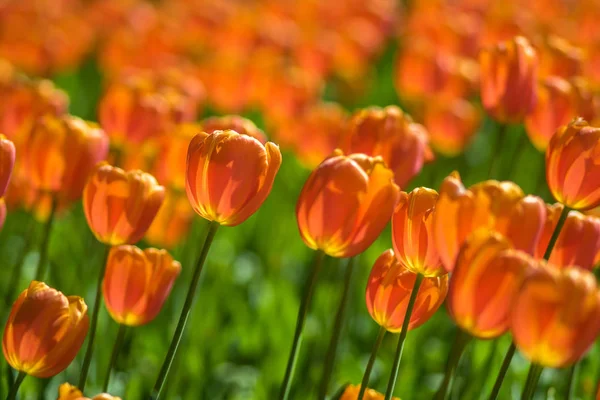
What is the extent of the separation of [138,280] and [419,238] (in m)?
0.43

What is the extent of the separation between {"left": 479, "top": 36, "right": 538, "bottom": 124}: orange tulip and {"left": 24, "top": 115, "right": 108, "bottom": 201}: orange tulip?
0.78 metres

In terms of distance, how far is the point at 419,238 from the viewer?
1083 mm

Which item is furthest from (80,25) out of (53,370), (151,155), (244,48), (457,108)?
(53,370)

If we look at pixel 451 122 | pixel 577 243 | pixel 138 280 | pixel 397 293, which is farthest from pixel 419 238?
pixel 451 122

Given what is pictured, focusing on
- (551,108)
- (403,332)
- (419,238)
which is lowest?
(403,332)

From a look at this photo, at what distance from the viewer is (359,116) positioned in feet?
4.74

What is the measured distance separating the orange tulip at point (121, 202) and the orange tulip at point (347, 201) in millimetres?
245

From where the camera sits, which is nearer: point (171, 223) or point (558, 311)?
point (558, 311)

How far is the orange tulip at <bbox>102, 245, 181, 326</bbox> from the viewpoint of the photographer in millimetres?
1223

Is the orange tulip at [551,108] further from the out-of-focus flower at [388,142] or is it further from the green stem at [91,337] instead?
the green stem at [91,337]

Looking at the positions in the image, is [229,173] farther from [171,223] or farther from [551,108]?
[171,223]

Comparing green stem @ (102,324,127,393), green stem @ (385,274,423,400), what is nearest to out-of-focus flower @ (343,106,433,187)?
Answer: green stem @ (385,274,423,400)

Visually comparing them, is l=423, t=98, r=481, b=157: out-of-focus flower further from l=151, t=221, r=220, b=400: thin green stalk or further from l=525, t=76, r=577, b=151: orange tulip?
l=151, t=221, r=220, b=400: thin green stalk

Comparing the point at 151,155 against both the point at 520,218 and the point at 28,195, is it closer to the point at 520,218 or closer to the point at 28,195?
the point at 28,195
